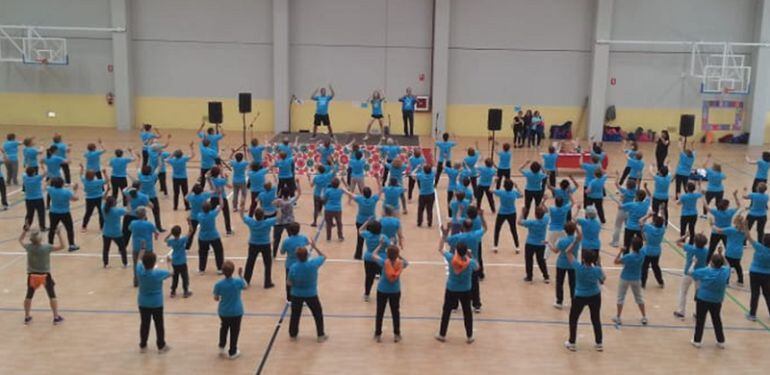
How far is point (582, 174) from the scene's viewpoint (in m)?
24.2

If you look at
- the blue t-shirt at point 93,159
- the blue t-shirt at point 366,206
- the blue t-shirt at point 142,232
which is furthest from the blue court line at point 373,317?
the blue t-shirt at point 93,159

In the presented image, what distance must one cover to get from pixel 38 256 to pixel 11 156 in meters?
10.6

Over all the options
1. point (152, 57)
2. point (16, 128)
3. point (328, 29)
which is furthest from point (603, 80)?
point (16, 128)

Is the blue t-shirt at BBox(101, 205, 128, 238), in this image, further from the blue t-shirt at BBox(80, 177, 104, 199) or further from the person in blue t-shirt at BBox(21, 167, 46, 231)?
the person in blue t-shirt at BBox(21, 167, 46, 231)

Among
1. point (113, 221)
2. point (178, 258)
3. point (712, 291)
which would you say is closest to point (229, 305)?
point (178, 258)

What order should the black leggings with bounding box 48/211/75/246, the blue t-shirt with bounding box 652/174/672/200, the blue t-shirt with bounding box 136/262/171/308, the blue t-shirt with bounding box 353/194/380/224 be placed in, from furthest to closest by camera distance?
the blue t-shirt with bounding box 652/174/672/200, the black leggings with bounding box 48/211/75/246, the blue t-shirt with bounding box 353/194/380/224, the blue t-shirt with bounding box 136/262/171/308

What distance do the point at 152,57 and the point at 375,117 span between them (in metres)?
10.2

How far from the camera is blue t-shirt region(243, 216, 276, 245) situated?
12.2 metres

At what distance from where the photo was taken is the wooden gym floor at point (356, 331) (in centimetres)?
1021

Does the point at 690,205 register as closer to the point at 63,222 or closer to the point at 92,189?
the point at 92,189

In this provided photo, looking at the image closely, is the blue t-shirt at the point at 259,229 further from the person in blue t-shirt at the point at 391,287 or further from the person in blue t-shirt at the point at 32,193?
the person in blue t-shirt at the point at 32,193

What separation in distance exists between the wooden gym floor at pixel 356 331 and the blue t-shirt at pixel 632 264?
899 millimetres

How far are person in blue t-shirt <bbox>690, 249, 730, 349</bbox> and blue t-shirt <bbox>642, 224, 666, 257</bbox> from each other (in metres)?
1.67

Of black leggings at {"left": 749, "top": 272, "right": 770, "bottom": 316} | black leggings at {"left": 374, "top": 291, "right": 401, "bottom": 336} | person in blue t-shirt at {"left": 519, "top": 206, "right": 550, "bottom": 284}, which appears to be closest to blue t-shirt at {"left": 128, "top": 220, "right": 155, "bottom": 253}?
black leggings at {"left": 374, "top": 291, "right": 401, "bottom": 336}
